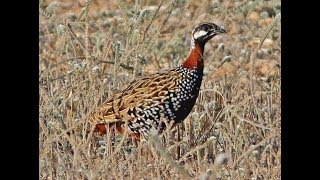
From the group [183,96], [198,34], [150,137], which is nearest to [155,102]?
[183,96]

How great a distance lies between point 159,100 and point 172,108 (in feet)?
0.24

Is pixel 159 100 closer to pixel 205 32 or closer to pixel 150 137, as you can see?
pixel 205 32

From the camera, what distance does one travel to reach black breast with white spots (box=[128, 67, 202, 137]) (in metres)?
5.61

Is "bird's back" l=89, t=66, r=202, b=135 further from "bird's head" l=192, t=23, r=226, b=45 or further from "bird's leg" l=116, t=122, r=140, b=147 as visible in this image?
"bird's head" l=192, t=23, r=226, b=45

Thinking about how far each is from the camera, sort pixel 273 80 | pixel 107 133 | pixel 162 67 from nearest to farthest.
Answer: pixel 107 133
pixel 273 80
pixel 162 67

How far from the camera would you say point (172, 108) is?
5641 mm

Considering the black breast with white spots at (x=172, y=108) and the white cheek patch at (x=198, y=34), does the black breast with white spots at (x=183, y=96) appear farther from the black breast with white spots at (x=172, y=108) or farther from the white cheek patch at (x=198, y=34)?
the white cheek patch at (x=198, y=34)

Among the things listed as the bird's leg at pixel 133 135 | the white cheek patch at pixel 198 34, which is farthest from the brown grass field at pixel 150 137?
the white cheek patch at pixel 198 34

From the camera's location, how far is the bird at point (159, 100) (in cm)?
563

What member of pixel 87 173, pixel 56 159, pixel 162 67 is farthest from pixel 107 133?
pixel 162 67
